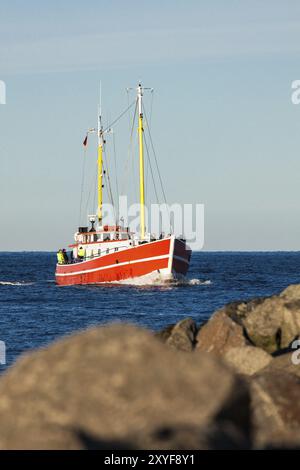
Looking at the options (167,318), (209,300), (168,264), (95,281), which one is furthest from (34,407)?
(95,281)

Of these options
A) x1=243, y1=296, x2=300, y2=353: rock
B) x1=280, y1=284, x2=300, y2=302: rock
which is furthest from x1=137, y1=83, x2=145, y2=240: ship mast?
x1=243, y1=296, x2=300, y2=353: rock

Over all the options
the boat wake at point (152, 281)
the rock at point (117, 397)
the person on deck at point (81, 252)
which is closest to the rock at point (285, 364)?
the rock at point (117, 397)

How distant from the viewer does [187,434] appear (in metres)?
7.20

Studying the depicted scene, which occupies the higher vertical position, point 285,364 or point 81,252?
point 285,364

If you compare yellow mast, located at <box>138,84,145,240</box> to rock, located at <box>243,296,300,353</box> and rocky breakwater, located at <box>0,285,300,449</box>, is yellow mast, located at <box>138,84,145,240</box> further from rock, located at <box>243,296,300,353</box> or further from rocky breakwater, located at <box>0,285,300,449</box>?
rocky breakwater, located at <box>0,285,300,449</box>

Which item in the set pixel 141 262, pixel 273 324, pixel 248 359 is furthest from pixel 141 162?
pixel 248 359

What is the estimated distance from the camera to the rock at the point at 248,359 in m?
13.3

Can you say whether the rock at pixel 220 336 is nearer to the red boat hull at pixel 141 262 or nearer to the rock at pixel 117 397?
the rock at pixel 117 397

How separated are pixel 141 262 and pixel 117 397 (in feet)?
194

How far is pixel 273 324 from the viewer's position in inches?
673

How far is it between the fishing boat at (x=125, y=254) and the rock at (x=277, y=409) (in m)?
54.9

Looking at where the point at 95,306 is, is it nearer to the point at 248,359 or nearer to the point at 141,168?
the point at 141,168
